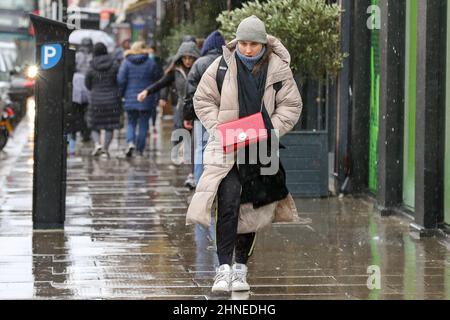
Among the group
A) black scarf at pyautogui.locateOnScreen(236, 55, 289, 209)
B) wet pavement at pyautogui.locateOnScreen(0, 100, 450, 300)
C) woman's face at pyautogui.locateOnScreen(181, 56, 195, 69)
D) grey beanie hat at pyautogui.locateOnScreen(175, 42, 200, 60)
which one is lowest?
wet pavement at pyautogui.locateOnScreen(0, 100, 450, 300)

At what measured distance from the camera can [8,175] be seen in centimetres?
1783

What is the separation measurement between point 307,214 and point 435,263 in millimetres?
3351

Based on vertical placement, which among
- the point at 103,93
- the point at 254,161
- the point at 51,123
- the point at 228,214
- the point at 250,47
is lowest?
the point at 228,214

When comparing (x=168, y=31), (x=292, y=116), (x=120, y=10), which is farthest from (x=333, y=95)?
(x=120, y=10)

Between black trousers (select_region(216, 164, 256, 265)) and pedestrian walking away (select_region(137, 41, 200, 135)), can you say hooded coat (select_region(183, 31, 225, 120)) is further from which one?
black trousers (select_region(216, 164, 256, 265))

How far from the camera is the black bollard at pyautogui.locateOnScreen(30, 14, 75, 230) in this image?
1156 centimetres

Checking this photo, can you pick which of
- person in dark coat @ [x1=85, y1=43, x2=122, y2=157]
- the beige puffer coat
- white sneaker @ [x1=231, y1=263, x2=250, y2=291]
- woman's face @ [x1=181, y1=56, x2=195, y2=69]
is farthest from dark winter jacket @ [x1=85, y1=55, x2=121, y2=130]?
white sneaker @ [x1=231, y1=263, x2=250, y2=291]

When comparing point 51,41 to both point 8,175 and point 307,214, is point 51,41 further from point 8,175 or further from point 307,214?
point 8,175

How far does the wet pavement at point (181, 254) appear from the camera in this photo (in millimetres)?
8672

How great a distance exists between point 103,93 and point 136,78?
0.73 meters

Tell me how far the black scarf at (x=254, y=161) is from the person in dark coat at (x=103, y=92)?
491 inches

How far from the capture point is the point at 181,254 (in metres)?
10.4

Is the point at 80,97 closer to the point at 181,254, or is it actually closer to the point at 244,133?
the point at 181,254

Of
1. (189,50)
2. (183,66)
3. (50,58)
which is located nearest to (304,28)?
(189,50)
